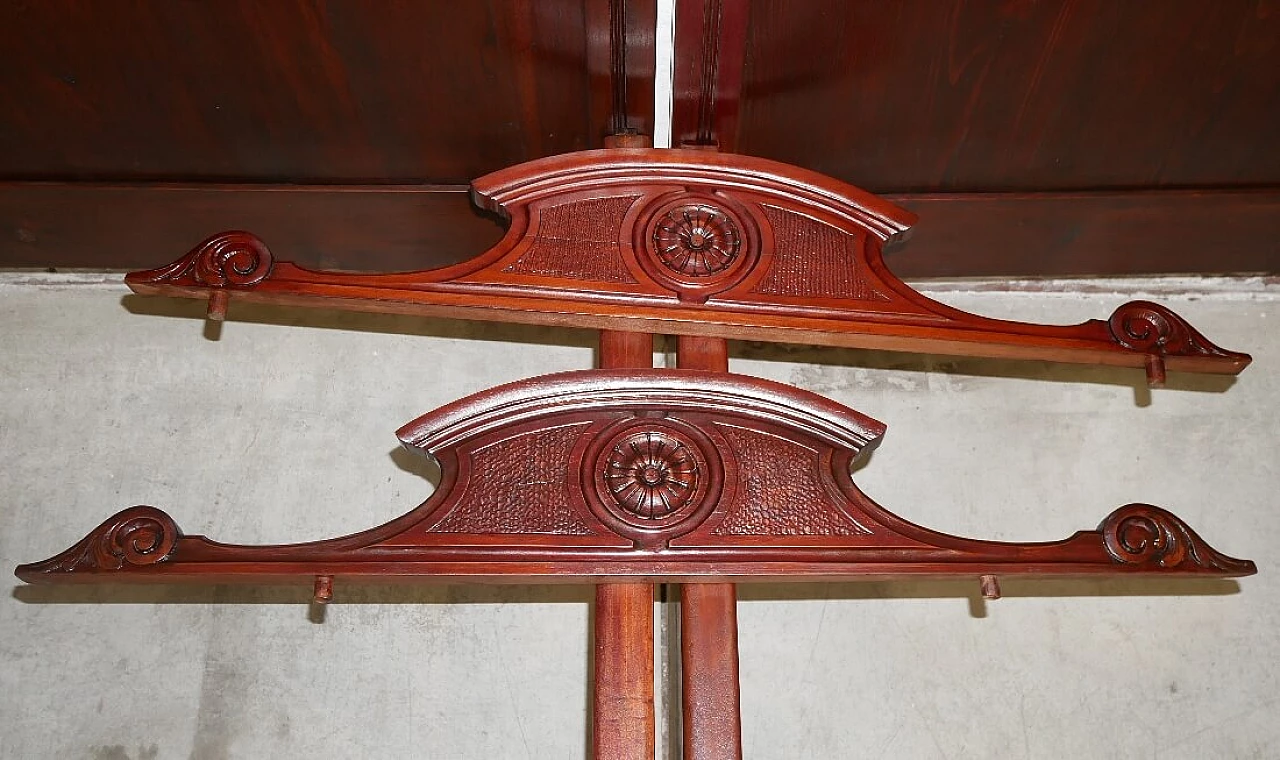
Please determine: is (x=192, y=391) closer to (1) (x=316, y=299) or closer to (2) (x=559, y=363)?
(1) (x=316, y=299)

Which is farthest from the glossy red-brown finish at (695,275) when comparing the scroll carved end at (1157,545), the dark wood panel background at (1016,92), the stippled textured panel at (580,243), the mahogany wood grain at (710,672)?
the mahogany wood grain at (710,672)

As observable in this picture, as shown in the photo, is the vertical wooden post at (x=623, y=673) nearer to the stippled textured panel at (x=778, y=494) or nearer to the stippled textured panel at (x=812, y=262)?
the stippled textured panel at (x=778, y=494)

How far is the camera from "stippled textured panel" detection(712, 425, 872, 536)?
1214 mm

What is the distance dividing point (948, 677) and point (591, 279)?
2.38 ft

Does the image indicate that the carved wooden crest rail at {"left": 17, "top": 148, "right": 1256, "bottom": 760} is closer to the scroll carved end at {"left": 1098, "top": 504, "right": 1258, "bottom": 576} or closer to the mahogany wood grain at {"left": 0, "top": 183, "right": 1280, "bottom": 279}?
the scroll carved end at {"left": 1098, "top": 504, "right": 1258, "bottom": 576}

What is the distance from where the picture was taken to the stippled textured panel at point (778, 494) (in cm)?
121

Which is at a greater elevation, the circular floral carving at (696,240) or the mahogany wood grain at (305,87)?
the mahogany wood grain at (305,87)

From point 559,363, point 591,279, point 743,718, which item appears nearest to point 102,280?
point 559,363

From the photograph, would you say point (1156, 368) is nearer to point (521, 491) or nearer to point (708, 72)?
point (708, 72)

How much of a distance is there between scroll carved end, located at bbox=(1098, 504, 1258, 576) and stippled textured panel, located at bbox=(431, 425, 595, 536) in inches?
23.0

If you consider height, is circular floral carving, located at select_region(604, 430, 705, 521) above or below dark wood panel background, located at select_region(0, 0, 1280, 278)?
below

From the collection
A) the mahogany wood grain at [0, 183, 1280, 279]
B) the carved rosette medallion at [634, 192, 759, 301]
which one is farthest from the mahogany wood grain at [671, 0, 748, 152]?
the mahogany wood grain at [0, 183, 1280, 279]

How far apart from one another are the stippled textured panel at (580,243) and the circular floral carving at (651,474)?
0.22m

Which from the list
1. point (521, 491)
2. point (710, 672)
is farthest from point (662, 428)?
point (710, 672)
